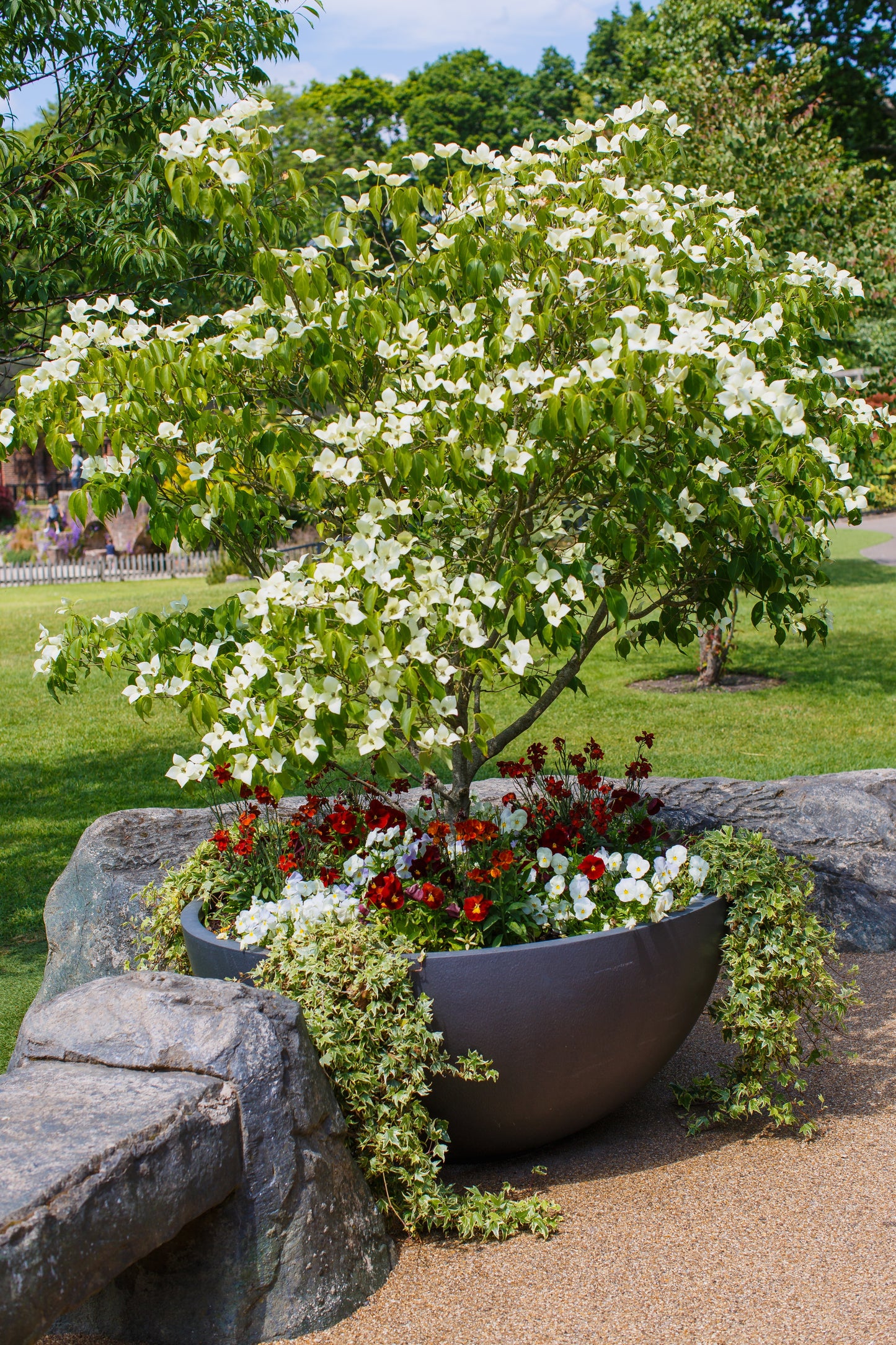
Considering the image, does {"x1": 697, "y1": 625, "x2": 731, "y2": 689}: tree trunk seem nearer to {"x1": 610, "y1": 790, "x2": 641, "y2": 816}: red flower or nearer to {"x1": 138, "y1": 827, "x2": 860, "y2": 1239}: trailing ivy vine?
{"x1": 610, "y1": 790, "x2": 641, "y2": 816}: red flower

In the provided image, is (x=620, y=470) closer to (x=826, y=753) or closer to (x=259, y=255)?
(x=259, y=255)

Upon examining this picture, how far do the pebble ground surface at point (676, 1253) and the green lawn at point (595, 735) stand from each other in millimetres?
2168

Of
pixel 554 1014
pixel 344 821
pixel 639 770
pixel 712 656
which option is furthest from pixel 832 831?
pixel 712 656

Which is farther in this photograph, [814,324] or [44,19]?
[44,19]

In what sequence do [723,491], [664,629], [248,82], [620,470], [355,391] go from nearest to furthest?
[620,470]
[723,491]
[355,391]
[664,629]
[248,82]

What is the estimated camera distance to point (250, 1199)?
99.5 inches

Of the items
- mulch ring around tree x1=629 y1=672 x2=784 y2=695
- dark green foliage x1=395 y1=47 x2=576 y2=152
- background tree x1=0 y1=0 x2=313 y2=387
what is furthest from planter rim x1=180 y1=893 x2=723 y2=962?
dark green foliage x1=395 y1=47 x2=576 y2=152

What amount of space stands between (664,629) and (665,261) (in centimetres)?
121

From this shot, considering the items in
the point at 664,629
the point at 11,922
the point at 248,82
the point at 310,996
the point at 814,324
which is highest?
the point at 248,82

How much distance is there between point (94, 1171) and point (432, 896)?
121 centimetres

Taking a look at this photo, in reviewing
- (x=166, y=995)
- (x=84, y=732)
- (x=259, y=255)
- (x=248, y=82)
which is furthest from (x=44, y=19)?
(x=84, y=732)

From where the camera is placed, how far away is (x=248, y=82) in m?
6.14

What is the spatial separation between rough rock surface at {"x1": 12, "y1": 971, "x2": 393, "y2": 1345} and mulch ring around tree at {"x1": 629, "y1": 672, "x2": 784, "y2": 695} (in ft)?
28.8

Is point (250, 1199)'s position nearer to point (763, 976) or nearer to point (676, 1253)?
point (676, 1253)
